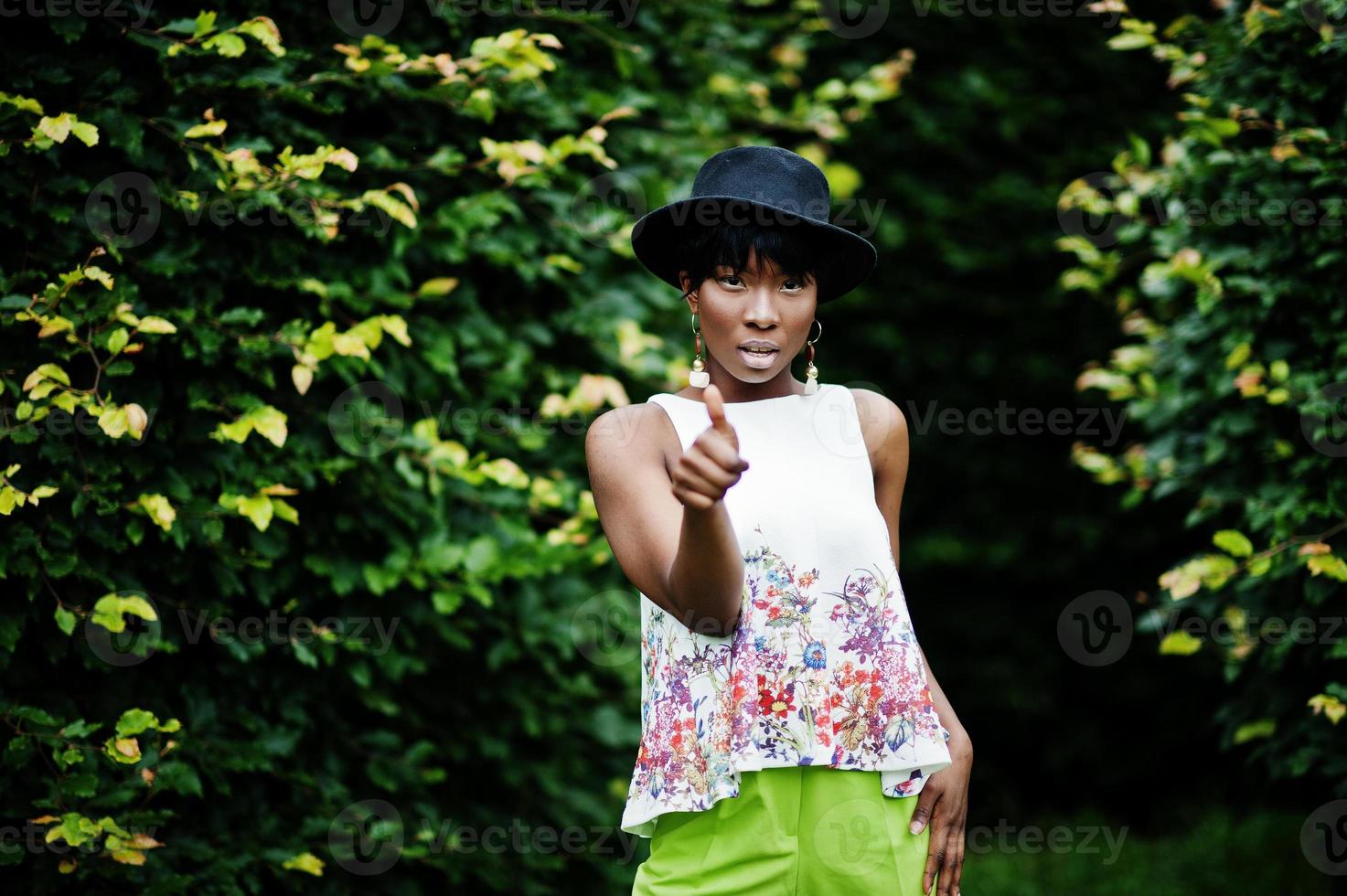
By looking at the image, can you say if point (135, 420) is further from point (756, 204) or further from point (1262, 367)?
point (1262, 367)

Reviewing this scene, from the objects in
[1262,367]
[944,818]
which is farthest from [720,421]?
[1262,367]

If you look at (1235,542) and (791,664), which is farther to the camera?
(1235,542)

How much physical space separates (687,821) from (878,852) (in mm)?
344

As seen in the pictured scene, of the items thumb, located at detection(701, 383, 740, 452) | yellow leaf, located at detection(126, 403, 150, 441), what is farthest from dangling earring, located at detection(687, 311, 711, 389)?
yellow leaf, located at detection(126, 403, 150, 441)

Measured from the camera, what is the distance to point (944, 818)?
7.29 feet

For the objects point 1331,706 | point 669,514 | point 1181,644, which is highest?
point 669,514

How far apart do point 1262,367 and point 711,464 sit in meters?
2.35

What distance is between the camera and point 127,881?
291 cm

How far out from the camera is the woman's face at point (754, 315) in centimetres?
217

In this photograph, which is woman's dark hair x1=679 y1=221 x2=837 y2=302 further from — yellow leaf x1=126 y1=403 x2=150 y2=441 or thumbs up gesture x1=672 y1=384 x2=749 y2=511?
yellow leaf x1=126 y1=403 x2=150 y2=441

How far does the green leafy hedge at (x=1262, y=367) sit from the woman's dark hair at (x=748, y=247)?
1735 mm

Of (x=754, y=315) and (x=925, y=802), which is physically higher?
(x=754, y=315)

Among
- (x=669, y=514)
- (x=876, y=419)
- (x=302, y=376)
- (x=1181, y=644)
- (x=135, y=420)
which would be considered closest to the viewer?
(x=669, y=514)

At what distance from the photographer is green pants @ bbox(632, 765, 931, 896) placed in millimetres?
2090
